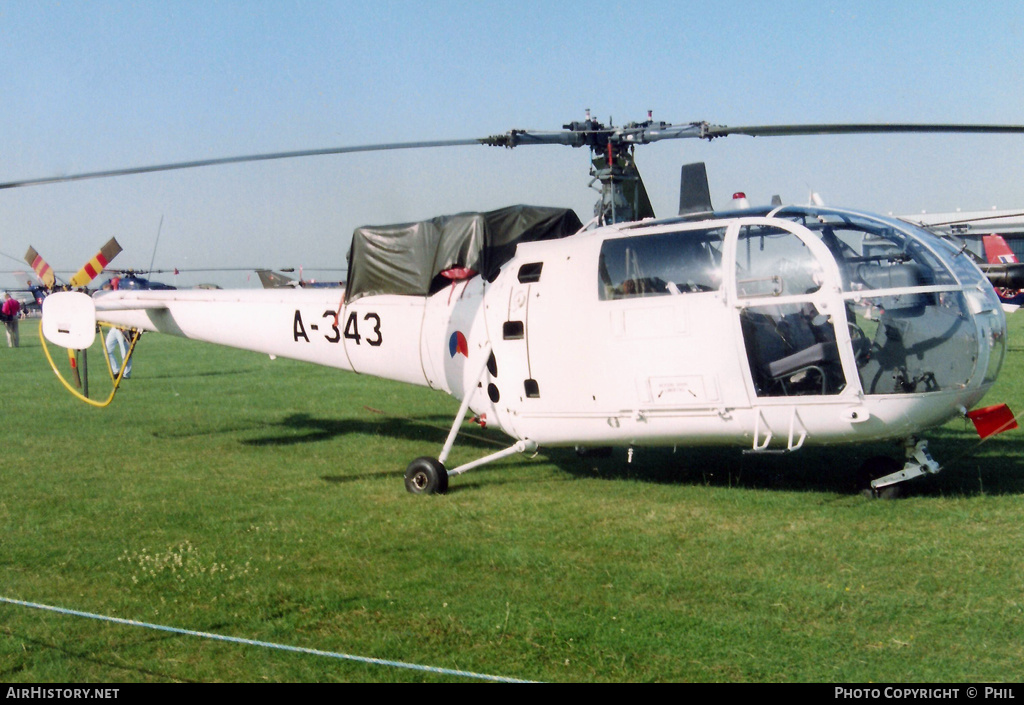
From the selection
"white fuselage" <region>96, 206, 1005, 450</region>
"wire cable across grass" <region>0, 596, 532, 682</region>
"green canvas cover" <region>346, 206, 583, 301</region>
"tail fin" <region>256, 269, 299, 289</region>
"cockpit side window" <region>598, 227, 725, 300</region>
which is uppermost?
"tail fin" <region>256, 269, 299, 289</region>

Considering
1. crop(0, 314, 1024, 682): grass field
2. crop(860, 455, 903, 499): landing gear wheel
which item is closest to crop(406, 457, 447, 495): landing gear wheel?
crop(0, 314, 1024, 682): grass field

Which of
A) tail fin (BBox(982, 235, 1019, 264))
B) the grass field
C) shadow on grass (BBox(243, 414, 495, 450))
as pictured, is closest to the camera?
the grass field

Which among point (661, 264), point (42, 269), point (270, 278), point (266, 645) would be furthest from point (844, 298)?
point (270, 278)

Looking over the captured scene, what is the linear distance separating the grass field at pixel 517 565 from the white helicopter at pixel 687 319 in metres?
0.79

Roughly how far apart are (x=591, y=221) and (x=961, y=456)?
4.46 meters

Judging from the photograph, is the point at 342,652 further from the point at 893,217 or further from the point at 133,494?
the point at 893,217

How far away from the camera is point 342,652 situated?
5.02 metres

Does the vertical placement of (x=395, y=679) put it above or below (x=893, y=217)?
below

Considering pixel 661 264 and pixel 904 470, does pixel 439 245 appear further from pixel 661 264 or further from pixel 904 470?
pixel 904 470

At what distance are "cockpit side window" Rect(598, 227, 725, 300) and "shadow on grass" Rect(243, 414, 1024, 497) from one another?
2171mm

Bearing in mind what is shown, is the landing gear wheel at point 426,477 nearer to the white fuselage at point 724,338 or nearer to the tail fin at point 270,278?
the white fuselage at point 724,338

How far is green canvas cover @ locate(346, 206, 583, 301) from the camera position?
373 inches

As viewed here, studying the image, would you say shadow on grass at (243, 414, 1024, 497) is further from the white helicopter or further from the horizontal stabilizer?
the horizontal stabilizer

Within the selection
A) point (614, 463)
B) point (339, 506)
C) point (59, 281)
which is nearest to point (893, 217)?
point (614, 463)
